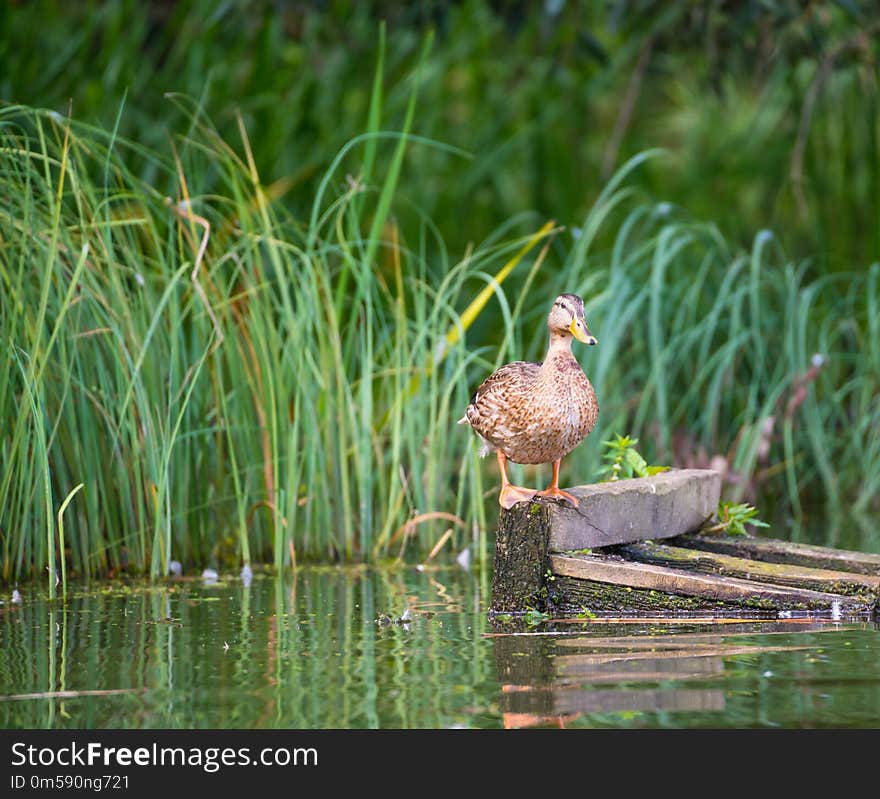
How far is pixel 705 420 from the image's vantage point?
836 centimetres

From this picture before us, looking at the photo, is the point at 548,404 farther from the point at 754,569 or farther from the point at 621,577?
the point at 754,569

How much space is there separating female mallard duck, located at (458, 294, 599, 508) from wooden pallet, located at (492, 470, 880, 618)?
9 cm

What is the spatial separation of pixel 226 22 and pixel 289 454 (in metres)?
3.96

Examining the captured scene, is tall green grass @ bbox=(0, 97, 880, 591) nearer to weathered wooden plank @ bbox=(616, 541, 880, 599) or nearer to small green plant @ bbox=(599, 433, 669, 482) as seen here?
small green plant @ bbox=(599, 433, 669, 482)

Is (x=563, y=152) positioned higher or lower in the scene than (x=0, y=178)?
higher

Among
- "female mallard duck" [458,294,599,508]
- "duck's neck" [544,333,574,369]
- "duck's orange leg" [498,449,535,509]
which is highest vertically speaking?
"duck's neck" [544,333,574,369]

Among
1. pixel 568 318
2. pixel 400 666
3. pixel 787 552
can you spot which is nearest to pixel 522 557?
pixel 568 318

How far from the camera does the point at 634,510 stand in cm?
549

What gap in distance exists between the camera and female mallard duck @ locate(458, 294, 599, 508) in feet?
17.1

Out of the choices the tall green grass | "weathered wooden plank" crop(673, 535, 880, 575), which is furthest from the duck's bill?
the tall green grass
